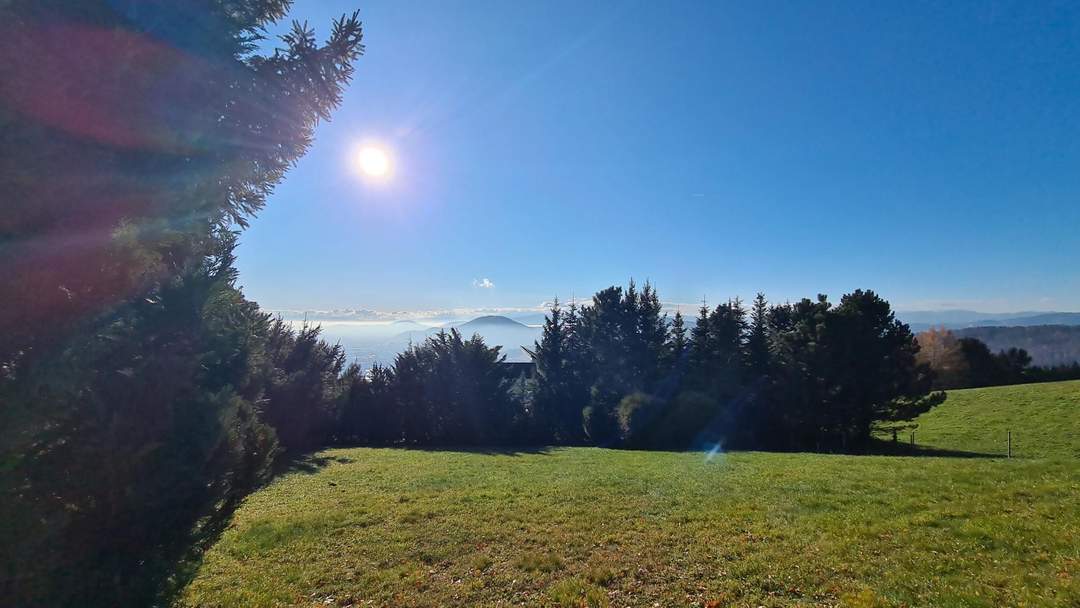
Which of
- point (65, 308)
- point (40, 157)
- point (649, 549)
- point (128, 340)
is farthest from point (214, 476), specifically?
point (649, 549)

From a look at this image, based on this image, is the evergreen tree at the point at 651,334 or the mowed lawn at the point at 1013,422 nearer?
the mowed lawn at the point at 1013,422

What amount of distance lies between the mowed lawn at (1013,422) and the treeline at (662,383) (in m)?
2.26

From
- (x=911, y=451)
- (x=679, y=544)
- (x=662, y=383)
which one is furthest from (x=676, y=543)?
(x=662, y=383)

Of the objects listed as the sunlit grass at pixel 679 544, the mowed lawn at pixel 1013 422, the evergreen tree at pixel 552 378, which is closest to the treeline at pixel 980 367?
the mowed lawn at pixel 1013 422

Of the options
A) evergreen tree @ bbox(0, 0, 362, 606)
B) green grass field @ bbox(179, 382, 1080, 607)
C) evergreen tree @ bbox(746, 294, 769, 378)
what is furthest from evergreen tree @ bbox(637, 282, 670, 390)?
evergreen tree @ bbox(0, 0, 362, 606)

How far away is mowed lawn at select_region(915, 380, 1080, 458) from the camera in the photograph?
18609 millimetres

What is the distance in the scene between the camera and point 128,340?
4234 mm

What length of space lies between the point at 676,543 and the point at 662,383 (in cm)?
3047

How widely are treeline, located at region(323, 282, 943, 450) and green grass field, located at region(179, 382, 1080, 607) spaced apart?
16051 mm

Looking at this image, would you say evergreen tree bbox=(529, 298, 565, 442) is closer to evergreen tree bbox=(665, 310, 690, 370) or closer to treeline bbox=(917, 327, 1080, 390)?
evergreen tree bbox=(665, 310, 690, 370)

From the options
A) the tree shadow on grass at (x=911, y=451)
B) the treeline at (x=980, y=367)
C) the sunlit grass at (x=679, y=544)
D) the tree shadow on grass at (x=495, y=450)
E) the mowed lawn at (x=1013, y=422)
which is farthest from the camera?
the treeline at (x=980, y=367)

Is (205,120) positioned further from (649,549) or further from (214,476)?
(649,549)

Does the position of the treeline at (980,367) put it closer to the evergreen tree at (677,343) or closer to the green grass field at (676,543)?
the evergreen tree at (677,343)

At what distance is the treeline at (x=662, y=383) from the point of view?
25.4 meters
